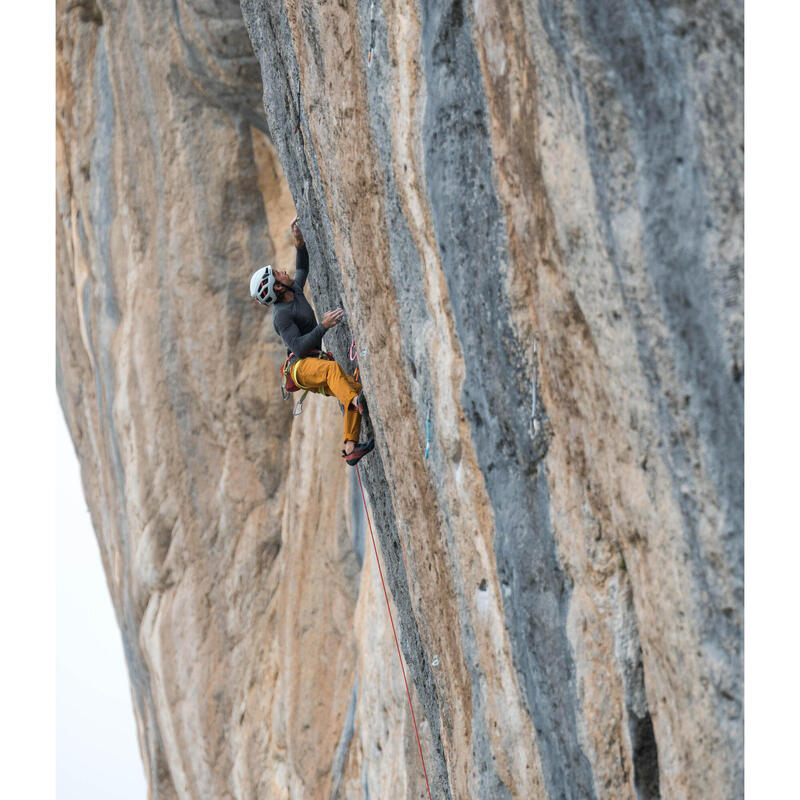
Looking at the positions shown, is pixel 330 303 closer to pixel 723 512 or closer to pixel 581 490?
pixel 581 490

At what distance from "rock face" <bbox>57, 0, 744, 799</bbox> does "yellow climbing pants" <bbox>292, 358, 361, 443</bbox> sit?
243 millimetres

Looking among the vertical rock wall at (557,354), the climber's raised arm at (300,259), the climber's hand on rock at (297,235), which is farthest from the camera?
the climber's hand on rock at (297,235)

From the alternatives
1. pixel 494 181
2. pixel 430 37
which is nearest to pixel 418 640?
pixel 494 181

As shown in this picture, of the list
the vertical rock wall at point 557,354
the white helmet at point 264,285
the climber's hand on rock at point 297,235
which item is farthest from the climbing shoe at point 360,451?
the climber's hand on rock at point 297,235

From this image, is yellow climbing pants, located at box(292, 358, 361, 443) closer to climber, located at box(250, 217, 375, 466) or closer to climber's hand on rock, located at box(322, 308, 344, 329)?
climber, located at box(250, 217, 375, 466)

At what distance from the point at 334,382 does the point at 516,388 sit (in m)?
2.14

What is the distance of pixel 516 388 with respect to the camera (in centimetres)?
357

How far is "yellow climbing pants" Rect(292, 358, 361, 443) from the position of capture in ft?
18.1

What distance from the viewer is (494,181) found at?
3.44 m

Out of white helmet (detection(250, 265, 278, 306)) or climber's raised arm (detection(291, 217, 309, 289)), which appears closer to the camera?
white helmet (detection(250, 265, 278, 306))

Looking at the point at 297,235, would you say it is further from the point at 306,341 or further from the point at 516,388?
the point at 516,388

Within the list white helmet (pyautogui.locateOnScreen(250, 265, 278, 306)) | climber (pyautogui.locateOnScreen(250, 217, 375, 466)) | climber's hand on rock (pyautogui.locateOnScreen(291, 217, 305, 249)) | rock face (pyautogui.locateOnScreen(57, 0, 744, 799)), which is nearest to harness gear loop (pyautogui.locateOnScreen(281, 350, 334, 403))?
climber (pyautogui.locateOnScreen(250, 217, 375, 466))

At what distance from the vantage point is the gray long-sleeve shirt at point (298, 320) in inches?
224

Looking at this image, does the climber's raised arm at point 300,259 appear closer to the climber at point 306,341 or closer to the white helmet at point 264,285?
the climber at point 306,341
